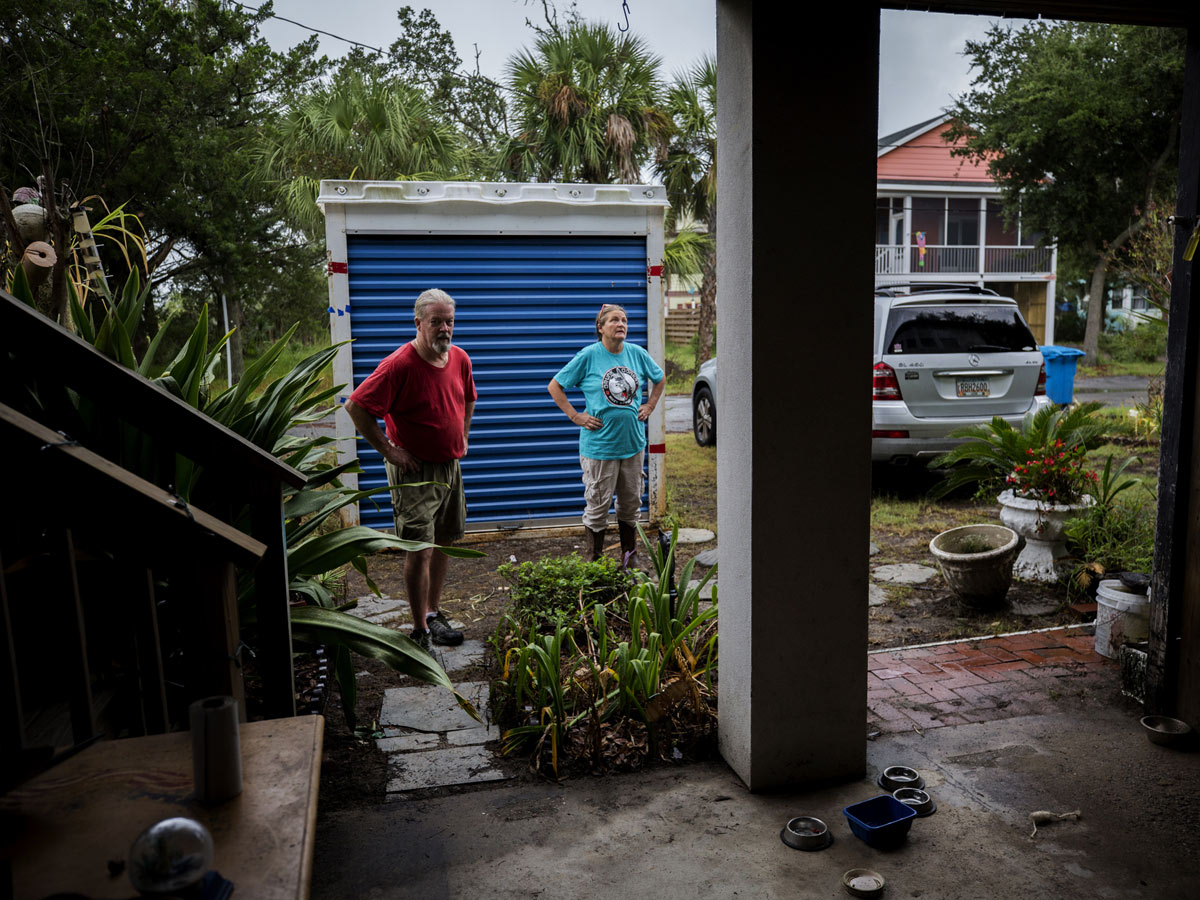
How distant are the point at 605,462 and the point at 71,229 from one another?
3398mm

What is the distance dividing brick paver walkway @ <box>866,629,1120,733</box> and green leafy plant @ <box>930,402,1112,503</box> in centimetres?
125

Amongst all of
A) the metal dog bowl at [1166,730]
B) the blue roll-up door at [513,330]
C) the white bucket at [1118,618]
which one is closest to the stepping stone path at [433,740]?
the metal dog bowl at [1166,730]

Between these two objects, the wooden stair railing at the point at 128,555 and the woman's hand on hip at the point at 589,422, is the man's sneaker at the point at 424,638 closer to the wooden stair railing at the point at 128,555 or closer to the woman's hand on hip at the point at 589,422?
the woman's hand on hip at the point at 589,422

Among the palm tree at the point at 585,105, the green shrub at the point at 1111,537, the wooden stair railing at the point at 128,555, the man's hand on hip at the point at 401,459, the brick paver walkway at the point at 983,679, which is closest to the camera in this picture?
the wooden stair railing at the point at 128,555

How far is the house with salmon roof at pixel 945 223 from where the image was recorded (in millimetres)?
26562

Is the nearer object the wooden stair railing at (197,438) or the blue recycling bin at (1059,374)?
the wooden stair railing at (197,438)

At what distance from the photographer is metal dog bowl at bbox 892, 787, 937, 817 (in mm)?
3080

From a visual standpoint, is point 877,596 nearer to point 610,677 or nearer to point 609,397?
point 609,397

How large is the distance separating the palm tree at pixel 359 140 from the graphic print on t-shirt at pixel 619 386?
8.58 meters

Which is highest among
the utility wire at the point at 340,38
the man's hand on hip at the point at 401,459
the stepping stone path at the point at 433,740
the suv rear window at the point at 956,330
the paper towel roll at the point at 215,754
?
the utility wire at the point at 340,38

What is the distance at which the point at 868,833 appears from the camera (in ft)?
9.41

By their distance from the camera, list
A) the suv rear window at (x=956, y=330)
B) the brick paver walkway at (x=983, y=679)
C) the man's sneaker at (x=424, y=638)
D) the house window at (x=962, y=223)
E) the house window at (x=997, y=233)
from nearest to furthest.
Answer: the brick paver walkway at (x=983, y=679)
the man's sneaker at (x=424, y=638)
the suv rear window at (x=956, y=330)
the house window at (x=962, y=223)
the house window at (x=997, y=233)

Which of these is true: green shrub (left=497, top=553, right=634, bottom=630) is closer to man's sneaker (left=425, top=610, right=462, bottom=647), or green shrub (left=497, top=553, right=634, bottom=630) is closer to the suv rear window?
man's sneaker (left=425, top=610, right=462, bottom=647)

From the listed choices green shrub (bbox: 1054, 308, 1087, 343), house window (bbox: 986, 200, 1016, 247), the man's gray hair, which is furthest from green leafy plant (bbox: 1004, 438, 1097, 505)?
green shrub (bbox: 1054, 308, 1087, 343)
